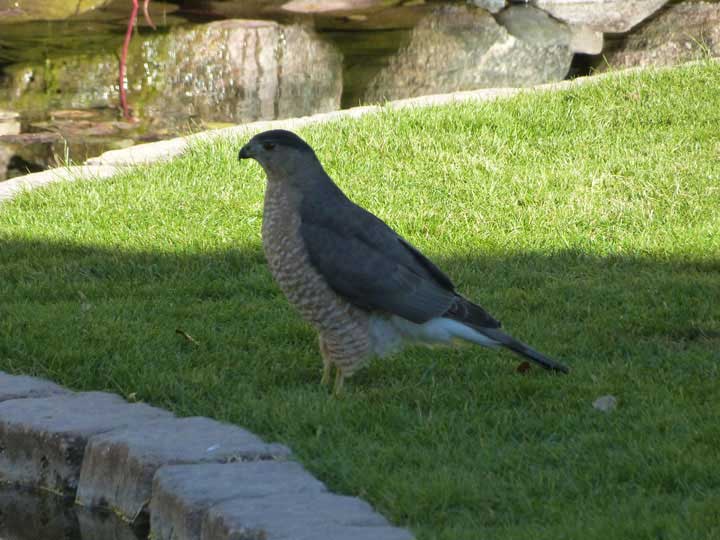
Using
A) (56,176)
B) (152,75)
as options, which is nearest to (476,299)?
(56,176)

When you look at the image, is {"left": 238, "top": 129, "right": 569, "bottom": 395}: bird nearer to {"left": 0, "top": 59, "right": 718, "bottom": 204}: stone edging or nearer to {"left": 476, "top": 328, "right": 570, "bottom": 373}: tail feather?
{"left": 476, "top": 328, "right": 570, "bottom": 373}: tail feather

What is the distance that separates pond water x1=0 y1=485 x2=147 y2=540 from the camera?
12.5ft

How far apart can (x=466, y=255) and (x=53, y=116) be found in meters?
5.47

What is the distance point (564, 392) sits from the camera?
4312mm

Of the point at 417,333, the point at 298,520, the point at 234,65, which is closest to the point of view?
the point at 298,520

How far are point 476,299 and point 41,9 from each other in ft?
40.5

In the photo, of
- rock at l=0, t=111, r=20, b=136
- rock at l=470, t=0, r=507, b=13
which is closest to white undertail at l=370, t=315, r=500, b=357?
rock at l=0, t=111, r=20, b=136

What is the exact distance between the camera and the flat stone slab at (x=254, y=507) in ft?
10.3

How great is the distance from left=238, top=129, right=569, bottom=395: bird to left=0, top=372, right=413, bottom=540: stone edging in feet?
2.07

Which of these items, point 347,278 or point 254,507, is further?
point 347,278

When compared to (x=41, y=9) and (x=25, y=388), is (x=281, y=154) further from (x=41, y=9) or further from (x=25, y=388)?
(x=41, y=9)

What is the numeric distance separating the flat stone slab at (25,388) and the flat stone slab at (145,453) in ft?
1.75

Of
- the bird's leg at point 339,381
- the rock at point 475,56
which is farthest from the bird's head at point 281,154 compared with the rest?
the rock at point 475,56

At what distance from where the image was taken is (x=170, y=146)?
832 cm
